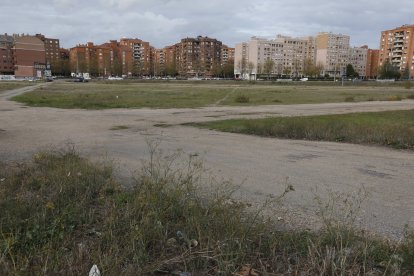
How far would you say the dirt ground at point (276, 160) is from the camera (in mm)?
6004

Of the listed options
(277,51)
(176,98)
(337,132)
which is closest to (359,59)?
(277,51)

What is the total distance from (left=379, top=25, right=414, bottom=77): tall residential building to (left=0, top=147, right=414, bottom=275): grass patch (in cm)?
16269

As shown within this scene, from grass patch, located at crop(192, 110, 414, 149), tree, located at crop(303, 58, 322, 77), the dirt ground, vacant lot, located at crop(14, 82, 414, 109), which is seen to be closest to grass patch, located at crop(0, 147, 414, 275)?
the dirt ground

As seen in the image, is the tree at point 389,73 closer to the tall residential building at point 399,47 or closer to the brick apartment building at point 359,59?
the tall residential building at point 399,47

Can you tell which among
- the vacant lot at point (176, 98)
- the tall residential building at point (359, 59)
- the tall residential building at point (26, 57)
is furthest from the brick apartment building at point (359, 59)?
the vacant lot at point (176, 98)

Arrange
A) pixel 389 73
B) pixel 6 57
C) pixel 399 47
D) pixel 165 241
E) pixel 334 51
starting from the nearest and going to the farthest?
pixel 165 241 < pixel 389 73 < pixel 6 57 < pixel 399 47 < pixel 334 51

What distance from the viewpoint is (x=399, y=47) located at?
162875mm

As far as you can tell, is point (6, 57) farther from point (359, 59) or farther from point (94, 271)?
point (94, 271)

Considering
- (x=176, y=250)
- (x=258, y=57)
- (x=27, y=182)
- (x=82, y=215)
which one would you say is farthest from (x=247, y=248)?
(x=258, y=57)

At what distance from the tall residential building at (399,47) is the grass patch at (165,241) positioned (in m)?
163

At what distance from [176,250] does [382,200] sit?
389 cm

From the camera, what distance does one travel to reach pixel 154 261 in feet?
12.5

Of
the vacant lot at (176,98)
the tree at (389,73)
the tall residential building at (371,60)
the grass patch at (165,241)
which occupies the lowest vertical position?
the vacant lot at (176,98)

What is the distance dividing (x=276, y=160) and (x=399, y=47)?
176m
